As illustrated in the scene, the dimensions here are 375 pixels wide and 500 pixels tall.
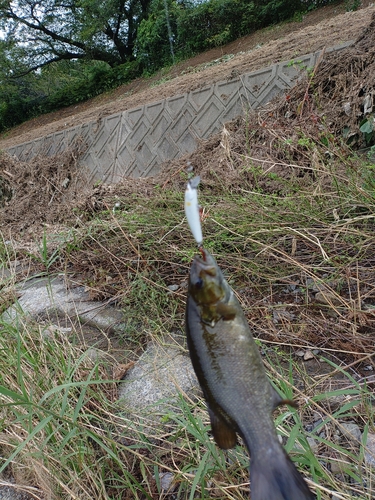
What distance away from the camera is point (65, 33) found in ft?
79.8

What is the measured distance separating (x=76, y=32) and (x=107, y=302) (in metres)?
25.4

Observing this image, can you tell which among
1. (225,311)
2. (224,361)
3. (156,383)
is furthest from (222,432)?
(156,383)

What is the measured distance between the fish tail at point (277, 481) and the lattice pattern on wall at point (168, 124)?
5.38m

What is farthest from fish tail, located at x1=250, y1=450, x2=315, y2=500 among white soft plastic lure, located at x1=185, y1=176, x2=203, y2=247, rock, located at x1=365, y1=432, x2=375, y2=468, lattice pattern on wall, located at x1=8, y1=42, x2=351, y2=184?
lattice pattern on wall, located at x1=8, y1=42, x2=351, y2=184

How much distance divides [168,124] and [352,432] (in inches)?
263

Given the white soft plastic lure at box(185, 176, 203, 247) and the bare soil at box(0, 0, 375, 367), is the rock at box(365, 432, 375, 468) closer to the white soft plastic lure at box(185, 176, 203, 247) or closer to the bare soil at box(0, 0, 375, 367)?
the bare soil at box(0, 0, 375, 367)

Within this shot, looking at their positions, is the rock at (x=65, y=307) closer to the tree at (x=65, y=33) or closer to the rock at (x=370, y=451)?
the rock at (x=370, y=451)

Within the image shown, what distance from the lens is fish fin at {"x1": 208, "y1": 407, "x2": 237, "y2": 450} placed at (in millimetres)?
891

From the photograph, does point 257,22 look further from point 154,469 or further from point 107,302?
point 154,469

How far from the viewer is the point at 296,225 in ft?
10.2

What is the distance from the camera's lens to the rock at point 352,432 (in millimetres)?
1646

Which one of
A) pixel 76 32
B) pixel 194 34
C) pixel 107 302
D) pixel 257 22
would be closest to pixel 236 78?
pixel 107 302

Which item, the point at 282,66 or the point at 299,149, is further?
the point at 282,66

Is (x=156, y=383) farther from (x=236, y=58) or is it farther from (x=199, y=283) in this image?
(x=236, y=58)
